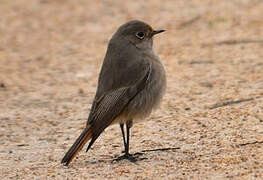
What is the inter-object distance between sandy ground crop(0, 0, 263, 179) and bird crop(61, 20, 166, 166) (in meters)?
0.43

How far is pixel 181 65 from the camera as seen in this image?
981 centimetres

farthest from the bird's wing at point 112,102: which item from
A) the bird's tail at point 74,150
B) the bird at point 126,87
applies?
the bird's tail at point 74,150

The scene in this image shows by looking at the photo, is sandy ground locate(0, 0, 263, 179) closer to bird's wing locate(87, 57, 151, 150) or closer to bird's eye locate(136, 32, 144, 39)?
bird's wing locate(87, 57, 151, 150)

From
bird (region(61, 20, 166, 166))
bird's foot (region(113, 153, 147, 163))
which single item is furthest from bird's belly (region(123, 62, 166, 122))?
bird's foot (region(113, 153, 147, 163))

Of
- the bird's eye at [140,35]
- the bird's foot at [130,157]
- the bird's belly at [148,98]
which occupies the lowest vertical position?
the bird's foot at [130,157]

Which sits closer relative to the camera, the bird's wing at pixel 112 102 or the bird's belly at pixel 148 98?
the bird's wing at pixel 112 102

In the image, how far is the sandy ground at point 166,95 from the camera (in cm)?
587

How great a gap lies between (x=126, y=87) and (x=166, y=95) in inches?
90.0

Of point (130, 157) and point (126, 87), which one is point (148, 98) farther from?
point (130, 157)

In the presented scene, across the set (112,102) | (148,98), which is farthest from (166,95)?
(112,102)

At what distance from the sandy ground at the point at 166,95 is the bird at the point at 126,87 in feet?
1.40

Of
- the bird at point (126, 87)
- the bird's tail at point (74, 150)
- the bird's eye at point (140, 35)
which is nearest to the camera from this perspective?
the bird's tail at point (74, 150)

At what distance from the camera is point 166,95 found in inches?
332

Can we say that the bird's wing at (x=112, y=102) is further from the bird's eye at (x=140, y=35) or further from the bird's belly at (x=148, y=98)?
the bird's eye at (x=140, y=35)
